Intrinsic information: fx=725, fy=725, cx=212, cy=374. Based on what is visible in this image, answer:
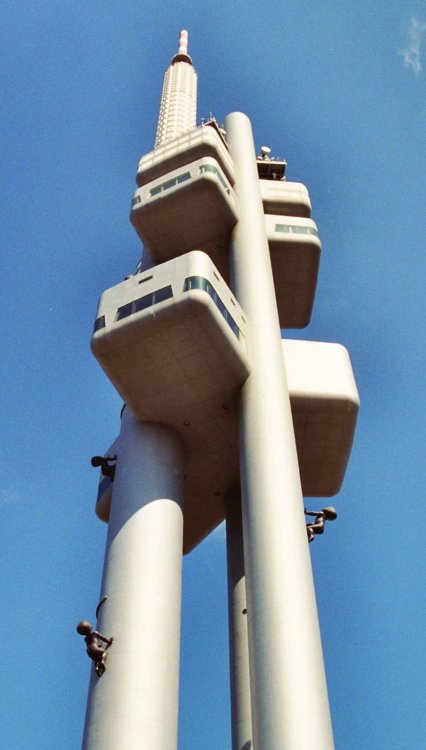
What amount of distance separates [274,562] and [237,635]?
746 cm

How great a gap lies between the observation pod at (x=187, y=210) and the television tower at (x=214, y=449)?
75 mm

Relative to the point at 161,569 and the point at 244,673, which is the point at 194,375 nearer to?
the point at 161,569

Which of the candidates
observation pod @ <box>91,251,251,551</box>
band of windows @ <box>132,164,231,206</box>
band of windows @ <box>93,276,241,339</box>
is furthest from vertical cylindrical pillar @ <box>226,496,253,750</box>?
band of windows @ <box>132,164,231,206</box>

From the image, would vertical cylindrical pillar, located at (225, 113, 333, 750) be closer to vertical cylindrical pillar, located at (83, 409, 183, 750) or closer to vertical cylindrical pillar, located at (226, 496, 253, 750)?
vertical cylindrical pillar, located at (83, 409, 183, 750)

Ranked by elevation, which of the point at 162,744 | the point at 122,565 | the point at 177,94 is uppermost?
the point at 177,94

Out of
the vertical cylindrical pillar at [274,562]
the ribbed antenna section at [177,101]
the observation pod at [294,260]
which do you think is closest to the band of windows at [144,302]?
the vertical cylindrical pillar at [274,562]

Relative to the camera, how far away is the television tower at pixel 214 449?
2145 cm

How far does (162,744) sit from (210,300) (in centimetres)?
1514

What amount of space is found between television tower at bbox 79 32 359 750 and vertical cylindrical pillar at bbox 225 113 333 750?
6cm

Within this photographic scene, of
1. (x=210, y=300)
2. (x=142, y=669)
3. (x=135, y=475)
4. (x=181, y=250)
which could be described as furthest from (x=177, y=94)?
(x=142, y=669)

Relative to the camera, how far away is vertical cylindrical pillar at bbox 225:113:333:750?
19.8 metres

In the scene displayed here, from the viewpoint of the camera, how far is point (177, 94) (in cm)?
5506

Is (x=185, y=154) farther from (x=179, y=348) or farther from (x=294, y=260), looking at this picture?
(x=179, y=348)

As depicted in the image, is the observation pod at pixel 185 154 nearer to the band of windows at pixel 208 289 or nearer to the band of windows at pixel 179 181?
the band of windows at pixel 179 181
